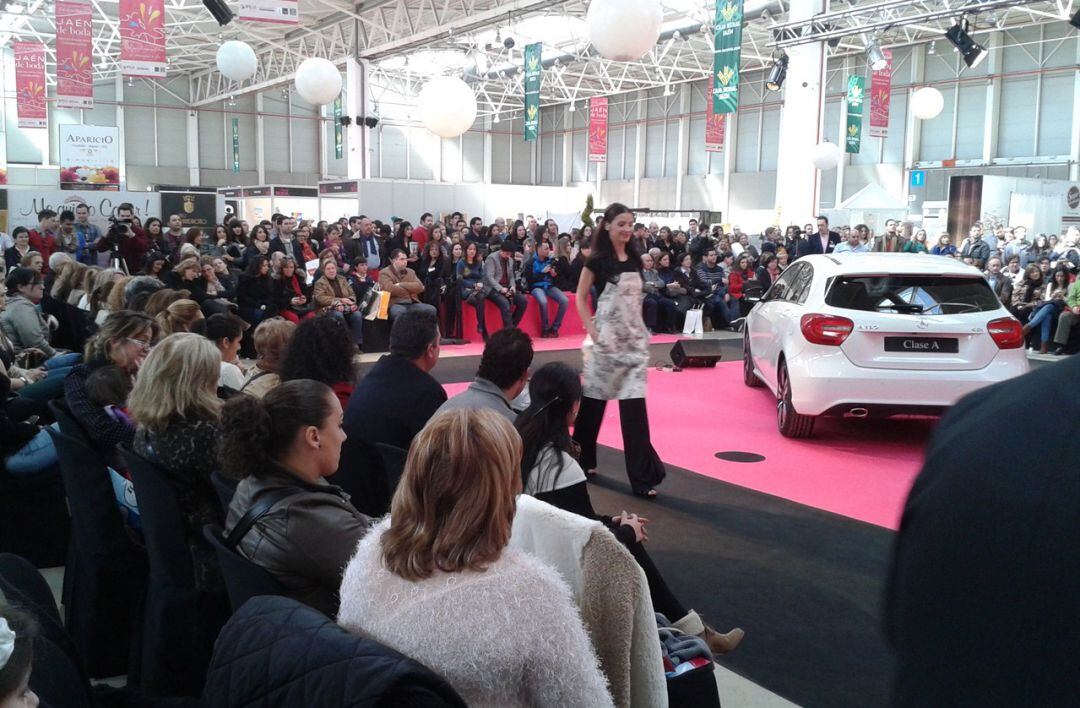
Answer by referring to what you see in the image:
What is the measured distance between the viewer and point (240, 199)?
81.7ft

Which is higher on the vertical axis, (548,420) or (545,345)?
(548,420)

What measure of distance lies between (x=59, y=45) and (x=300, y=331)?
14183 millimetres

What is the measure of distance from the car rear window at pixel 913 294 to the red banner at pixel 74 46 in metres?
13.5

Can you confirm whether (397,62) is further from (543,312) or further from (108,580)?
(108,580)

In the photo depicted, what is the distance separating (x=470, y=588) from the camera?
1.75 m

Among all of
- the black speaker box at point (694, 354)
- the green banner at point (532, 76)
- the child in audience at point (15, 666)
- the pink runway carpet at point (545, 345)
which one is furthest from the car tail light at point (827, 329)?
the green banner at point (532, 76)

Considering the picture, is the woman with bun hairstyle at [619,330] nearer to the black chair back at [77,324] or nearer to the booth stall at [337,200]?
the black chair back at [77,324]

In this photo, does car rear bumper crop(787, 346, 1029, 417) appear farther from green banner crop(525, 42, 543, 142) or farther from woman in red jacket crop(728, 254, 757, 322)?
green banner crop(525, 42, 543, 142)

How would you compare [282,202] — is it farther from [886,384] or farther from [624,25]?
[886,384]

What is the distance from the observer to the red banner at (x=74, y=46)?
598 inches

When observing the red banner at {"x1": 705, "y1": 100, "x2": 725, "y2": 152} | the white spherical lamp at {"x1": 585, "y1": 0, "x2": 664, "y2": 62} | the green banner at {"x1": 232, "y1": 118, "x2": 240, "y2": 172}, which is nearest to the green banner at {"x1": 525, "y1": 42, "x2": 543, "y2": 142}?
the red banner at {"x1": 705, "y1": 100, "x2": 725, "y2": 152}

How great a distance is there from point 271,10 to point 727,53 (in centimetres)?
749

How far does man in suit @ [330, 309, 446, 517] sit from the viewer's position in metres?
3.72

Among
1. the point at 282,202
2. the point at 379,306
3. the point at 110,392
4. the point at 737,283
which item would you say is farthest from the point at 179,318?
the point at 282,202
